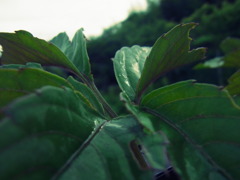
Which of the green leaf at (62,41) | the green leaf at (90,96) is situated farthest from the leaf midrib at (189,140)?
the green leaf at (62,41)

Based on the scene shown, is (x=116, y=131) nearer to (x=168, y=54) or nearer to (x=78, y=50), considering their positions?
(x=168, y=54)

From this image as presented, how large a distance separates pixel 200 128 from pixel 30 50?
0.38m

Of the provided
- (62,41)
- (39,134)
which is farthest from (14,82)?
(62,41)

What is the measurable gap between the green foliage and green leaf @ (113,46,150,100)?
0.20 ft

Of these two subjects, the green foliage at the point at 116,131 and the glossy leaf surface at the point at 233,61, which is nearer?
the green foliage at the point at 116,131

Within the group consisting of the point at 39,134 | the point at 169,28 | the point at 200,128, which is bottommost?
the point at 169,28

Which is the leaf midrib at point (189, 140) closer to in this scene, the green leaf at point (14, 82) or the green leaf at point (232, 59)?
the green leaf at point (14, 82)

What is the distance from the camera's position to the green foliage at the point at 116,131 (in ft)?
0.84

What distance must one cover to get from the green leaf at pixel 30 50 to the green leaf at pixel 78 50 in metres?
0.03

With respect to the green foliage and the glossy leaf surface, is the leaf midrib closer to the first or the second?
the green foliage

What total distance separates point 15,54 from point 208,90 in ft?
1.38

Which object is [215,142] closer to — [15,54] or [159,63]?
[159,63]

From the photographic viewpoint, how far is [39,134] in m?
0.27

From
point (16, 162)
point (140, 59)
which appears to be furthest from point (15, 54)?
point (16, 162)
